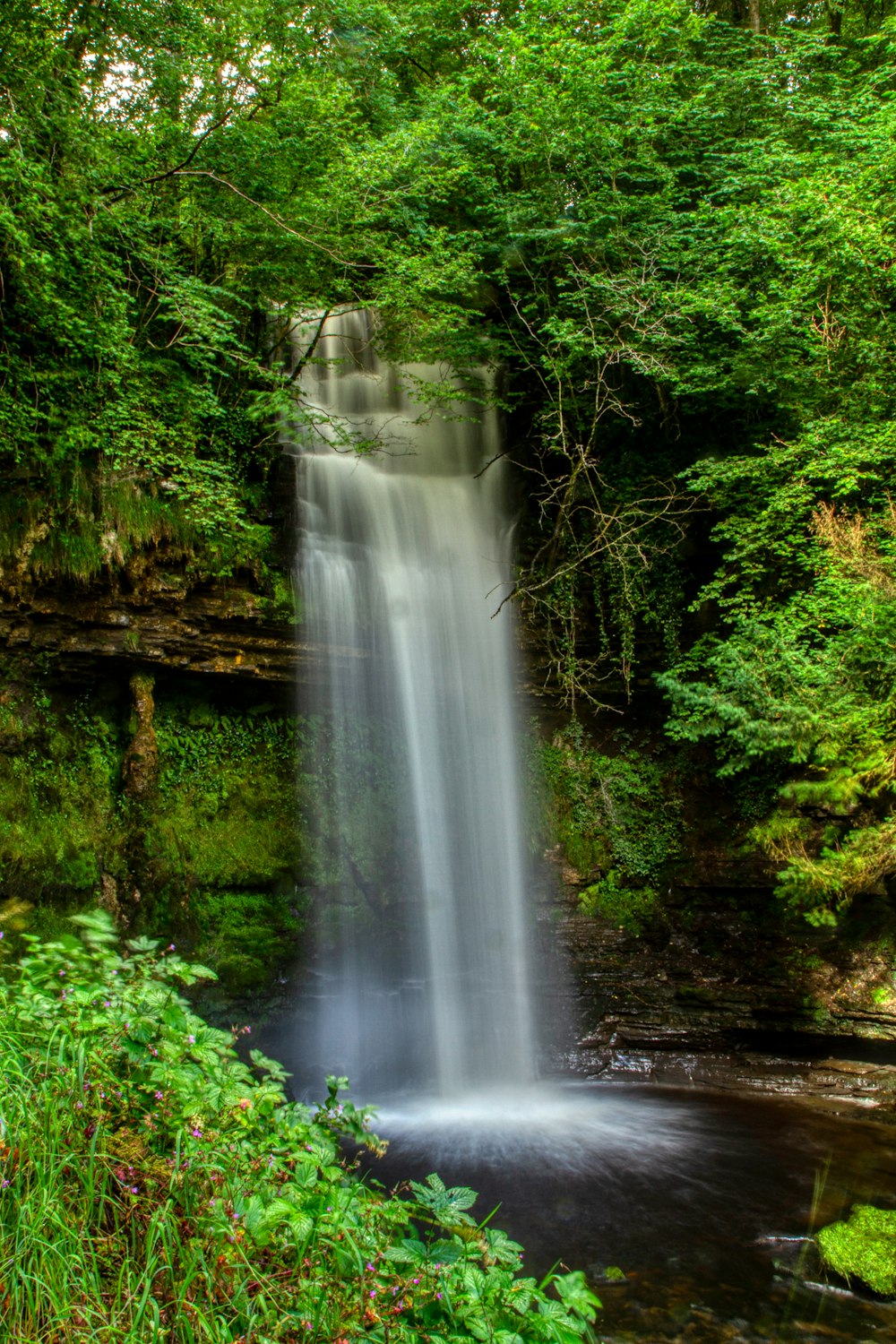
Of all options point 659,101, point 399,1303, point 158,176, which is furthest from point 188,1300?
point 659,101

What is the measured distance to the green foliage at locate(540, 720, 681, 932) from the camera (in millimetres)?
8531

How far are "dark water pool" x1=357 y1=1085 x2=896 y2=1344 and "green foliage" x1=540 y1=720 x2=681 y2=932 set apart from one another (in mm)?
1889

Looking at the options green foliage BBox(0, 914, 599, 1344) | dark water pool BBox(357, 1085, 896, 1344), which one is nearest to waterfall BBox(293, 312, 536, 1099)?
dark water pool BBox(357, 1085, 896, 1344)

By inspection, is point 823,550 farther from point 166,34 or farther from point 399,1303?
point 166,34

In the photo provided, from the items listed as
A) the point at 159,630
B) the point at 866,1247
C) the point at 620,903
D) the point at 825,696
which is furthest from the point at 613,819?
the point at 159,630

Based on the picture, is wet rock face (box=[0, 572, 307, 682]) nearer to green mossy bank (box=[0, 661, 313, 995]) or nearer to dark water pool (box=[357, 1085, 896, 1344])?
green mossy bank (box=[0, 661, 313, 995])

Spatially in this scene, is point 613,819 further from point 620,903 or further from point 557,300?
point 557,300

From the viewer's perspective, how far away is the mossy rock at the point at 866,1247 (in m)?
4.29

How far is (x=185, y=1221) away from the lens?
223 centimetres

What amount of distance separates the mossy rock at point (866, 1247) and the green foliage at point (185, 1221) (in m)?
3.19

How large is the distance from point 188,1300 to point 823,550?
23.0 ft

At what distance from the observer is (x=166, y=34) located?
7.44m

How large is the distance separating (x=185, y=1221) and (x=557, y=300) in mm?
9938

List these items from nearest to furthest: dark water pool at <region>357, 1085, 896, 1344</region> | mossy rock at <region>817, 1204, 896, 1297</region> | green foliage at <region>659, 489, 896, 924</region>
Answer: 1. dark water pool at <region>357, 1085, 896, 1344</region>
2. mossy rock at <region>817, 1204, 896, 1297</region>
3. green foliage at <region>659, 489, 896, 924</region>
